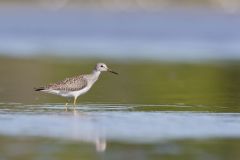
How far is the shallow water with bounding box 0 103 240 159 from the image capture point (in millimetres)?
13336

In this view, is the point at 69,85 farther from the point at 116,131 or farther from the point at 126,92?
the point at 116,131

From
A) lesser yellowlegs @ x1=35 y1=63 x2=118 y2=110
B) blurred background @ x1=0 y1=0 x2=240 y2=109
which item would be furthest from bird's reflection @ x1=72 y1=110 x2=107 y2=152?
blurred background @ x1=0 y1=0 x2=240 y2=109

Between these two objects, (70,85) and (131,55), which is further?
(131,55)

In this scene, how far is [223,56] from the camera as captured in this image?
2988cm

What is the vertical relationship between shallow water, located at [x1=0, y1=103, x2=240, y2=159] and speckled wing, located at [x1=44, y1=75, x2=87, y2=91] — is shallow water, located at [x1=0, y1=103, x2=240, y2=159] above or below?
below

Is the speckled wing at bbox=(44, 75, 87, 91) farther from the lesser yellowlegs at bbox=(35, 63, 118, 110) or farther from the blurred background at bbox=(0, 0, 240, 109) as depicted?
the blurred background at bbox=(0, 0, 240, 109)

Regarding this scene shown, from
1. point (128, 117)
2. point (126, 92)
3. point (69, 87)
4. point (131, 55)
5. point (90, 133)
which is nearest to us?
point (90, 133)

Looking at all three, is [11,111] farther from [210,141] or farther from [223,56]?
[223,56]

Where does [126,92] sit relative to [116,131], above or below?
above

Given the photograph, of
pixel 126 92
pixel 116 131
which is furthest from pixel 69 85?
pixel 116 131

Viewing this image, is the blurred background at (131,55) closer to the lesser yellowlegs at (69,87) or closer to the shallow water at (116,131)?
the lesser yellowlegs at (69,87)

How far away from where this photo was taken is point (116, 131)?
591 inches

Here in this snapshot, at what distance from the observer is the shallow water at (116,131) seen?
13.3 meters

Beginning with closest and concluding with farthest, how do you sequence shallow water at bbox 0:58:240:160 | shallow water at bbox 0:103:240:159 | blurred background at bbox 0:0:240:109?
shallow water at bbox 0:103:240:159
shallow water at bbox 0:58:240:160
blurred background at bbox 0:0:240:109
